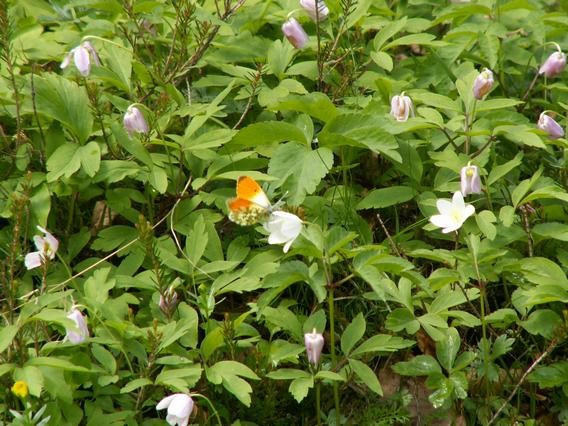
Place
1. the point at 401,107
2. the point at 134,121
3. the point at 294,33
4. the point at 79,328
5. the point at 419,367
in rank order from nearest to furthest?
the point at 79,328, the point at 419,367, the point at 134,121, the point at 401,107, the point at 294,33

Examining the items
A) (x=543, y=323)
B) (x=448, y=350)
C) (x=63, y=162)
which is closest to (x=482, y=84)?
(x=543, y=323)

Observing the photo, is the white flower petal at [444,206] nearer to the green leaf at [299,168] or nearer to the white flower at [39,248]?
the green leaf at [299,168]

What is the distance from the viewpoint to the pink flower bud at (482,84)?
133 inches

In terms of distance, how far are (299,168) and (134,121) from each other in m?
0.64

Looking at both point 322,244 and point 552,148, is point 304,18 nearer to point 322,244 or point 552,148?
point 552,148

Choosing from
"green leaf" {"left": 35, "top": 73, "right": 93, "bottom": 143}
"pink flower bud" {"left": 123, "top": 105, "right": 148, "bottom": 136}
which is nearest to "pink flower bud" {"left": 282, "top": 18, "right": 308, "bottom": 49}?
"pink flower bud" {"left": 123, "top": 105, "right": 148, "bottom": 136}

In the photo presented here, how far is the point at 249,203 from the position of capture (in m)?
2.86

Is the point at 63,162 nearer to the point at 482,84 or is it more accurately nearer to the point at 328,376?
the point at 328,376

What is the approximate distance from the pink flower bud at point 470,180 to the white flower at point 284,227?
0.72m

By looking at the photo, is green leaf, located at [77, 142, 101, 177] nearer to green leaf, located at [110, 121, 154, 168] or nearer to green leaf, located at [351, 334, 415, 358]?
green leaf, located at [110, 121, 154, 168]

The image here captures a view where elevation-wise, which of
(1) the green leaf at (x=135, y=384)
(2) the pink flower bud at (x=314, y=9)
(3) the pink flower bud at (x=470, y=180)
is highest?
(2) the pink flower bud at (x=314, y=9)

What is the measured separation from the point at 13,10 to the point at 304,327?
2256 millimetres

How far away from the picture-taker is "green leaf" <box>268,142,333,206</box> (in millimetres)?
3088

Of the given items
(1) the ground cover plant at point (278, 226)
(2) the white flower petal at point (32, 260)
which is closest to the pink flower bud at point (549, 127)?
(1) the ground cover plant at point (278, 226)
